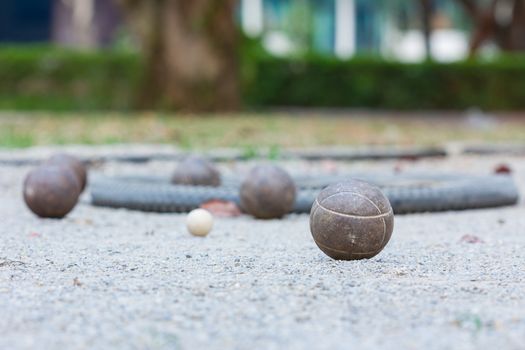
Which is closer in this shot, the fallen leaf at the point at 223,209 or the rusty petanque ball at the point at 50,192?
the rusty petanque ball at the point at 50,192

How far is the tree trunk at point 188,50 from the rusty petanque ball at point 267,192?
9955mm

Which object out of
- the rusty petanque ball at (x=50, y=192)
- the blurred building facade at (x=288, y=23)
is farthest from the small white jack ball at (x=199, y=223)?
the blurred building facade at (x=288, y=23)

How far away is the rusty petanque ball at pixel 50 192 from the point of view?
528 cm

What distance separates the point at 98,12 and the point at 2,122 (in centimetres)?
1846

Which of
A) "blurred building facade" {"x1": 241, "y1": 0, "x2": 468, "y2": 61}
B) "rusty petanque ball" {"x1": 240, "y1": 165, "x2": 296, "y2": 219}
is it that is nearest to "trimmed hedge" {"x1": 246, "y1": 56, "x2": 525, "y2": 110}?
"blurred building facade" {"x1": 241, "y1": 0, "x2": 468, "y2": 61}

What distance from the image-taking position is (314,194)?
5.67 meters

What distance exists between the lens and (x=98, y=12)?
31.5m

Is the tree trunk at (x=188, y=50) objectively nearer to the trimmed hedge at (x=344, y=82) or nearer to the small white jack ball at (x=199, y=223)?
the trimmed hedge at (x=344, y=82)

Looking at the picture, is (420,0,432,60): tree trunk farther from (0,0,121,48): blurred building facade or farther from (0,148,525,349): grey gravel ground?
(0,148,525,349): grey gravel ground

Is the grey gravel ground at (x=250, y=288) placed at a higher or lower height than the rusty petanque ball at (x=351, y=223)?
lower

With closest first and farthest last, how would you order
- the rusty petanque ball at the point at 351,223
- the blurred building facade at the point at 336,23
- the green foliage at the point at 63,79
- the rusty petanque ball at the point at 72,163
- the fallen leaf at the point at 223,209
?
1. the rusty petanque ball at the point at 351,223
2. the fallen leaf at the point at 223,209
3. the rusty petanque ball at the point at 72,163
4. the green foliage at the point at 63,79
5. the blurred building facade at the point at 336,23

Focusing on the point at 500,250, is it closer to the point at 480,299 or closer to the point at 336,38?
the point at 480,299

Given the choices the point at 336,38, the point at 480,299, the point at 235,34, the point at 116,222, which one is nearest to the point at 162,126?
the point at 235,34

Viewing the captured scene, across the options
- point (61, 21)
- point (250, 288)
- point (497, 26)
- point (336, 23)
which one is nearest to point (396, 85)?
point (497, 26)
